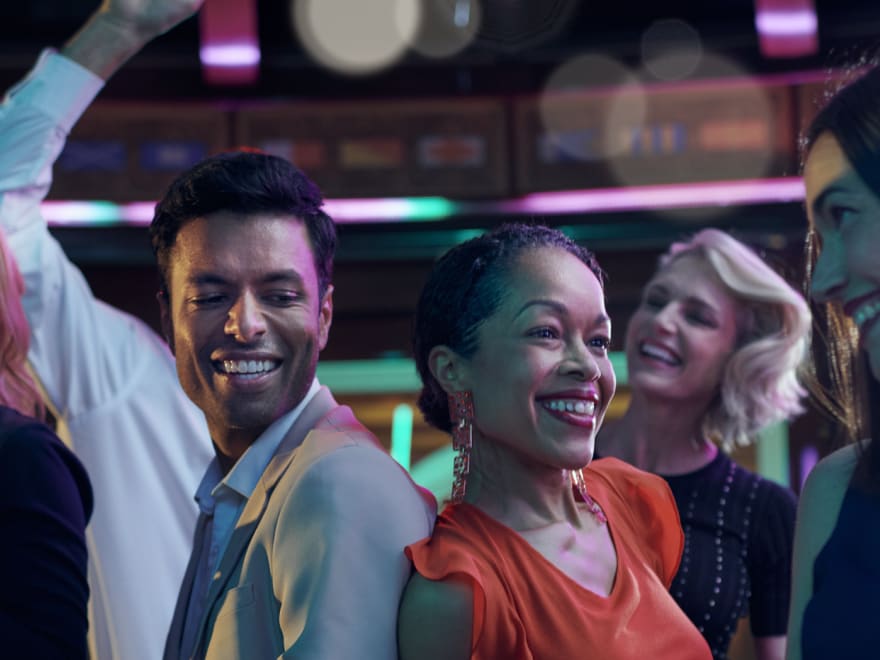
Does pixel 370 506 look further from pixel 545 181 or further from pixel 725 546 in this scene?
pixel 545 181

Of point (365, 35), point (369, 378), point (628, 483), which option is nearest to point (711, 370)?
point (628, 483)

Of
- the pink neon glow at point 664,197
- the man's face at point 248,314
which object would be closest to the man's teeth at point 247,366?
the man's face at point 248,314

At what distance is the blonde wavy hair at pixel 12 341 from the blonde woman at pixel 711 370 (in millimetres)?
1172

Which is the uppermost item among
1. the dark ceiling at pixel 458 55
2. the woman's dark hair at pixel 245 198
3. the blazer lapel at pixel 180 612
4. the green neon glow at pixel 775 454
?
the dark ceiling at pixel 458 55

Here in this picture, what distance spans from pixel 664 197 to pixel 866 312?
312cm

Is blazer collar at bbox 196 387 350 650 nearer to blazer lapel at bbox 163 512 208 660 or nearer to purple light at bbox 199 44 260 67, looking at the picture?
blazer lapel at bbox 163 512 208 660


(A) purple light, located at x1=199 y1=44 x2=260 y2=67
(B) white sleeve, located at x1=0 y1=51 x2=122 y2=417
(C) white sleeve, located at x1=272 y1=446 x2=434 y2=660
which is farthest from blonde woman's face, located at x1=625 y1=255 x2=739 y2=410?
(A) purple light, located at x1=199 y1=44 x2=260 y2=67

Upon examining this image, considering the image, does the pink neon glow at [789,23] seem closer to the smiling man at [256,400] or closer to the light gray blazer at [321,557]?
the smiling man at [256,400]

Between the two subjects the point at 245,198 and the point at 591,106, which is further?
the point at 591,106

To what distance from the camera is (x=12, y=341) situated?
175cm

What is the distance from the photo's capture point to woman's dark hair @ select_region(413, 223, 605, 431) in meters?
1.33

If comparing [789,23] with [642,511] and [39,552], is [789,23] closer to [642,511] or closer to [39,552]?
[642,511]

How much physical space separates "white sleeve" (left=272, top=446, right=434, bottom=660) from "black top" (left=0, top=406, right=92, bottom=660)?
0.31 m

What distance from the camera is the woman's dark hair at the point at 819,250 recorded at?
3.96 ft
